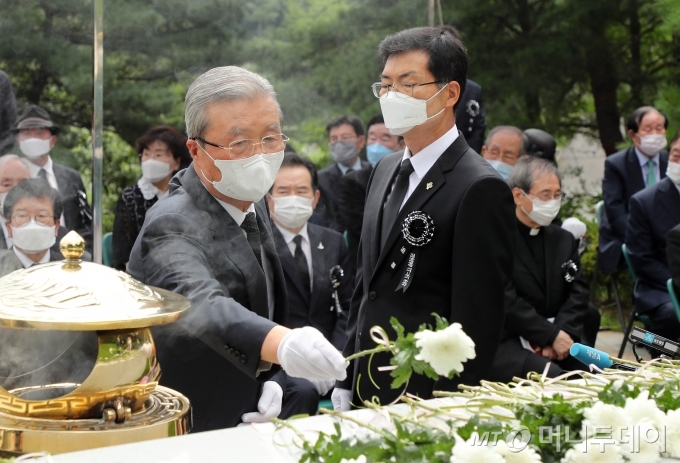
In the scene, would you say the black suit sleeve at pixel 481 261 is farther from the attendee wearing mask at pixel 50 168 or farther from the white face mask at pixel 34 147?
the white face mask at pixel 34 147

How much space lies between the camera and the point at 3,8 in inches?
193

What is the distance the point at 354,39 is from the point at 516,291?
3.09m

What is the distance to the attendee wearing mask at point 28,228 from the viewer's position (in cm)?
430

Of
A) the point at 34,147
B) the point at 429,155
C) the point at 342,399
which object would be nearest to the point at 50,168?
the point at 34,147

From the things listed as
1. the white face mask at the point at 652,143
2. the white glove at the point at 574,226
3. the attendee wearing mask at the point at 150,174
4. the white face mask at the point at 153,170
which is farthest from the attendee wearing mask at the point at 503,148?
the white face mask at the point at 153,170

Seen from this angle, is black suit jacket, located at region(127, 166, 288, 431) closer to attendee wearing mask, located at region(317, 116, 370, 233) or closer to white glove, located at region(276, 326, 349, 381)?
white glove, located at region(276, 326, 349, 381)

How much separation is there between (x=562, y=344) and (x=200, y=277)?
2.90 m

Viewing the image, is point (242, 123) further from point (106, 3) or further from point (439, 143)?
point (106, 3)

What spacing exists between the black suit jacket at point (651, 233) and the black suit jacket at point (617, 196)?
0.60m

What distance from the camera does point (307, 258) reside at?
4547mm

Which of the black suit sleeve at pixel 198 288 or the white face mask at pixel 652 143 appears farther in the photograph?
the white face mask at pixel 652 143

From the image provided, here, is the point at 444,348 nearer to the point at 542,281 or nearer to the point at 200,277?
the point at 200,277

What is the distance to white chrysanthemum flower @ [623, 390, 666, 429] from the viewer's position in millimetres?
1637

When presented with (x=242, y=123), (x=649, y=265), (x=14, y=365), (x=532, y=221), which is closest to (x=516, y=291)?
(x=532, y=221)
